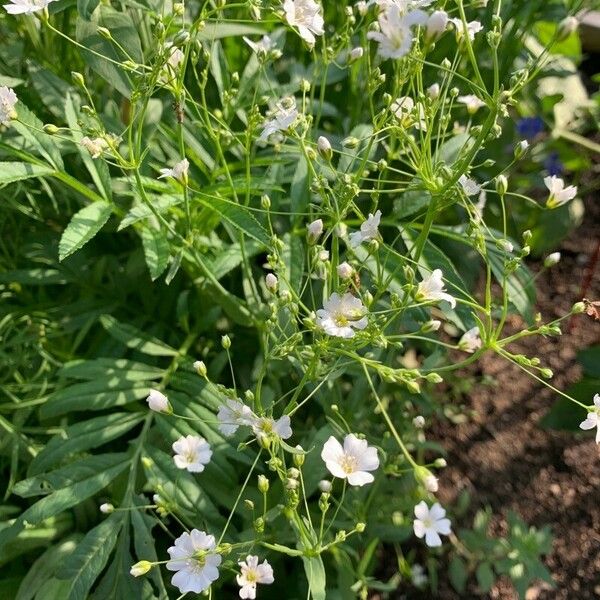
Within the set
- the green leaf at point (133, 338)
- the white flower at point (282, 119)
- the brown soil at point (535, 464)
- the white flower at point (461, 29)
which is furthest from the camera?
the brown soil at point (535, 464)

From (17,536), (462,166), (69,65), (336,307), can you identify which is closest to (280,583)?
(17,536)

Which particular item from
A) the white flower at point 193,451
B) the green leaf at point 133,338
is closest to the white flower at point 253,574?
the white flower at point 193,451

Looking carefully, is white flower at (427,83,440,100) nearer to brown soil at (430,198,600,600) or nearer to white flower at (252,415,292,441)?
white flower at (252,415,292,441)

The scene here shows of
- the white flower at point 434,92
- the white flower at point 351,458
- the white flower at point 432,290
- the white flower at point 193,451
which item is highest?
the white flower at point 434,92

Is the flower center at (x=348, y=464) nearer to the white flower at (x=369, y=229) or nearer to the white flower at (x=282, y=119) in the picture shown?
the white flower at (x=369, y=229)

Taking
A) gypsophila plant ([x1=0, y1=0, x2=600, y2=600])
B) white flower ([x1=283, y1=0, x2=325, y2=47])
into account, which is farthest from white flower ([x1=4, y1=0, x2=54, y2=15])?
white flower ([x1=283, y1=0, x2=325, y2=47])

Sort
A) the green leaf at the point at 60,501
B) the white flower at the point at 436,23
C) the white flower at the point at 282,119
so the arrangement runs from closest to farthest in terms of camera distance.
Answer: the white flower at the point at 436,23, the white flower at the point at 282,119, the green leaf at the point at 60,501

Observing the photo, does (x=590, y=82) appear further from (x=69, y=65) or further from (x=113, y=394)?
(x=113, y=394)

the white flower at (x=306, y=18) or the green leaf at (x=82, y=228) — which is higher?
the white flower at (x=306, y=18)

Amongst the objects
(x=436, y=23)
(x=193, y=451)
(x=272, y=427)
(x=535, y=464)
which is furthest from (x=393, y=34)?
(x=535, y=464)
